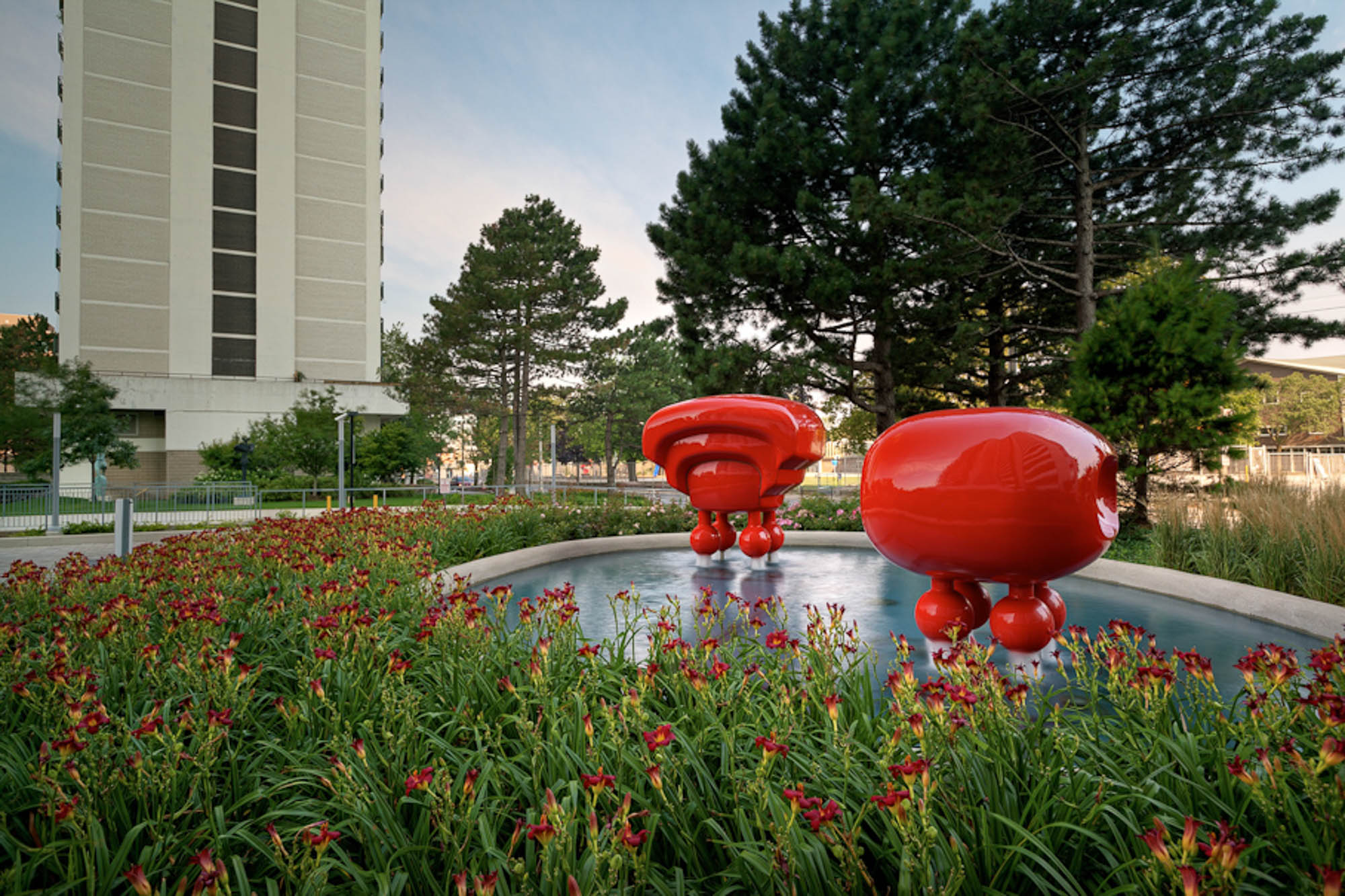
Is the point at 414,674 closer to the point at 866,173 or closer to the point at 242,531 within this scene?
the point at 242,531

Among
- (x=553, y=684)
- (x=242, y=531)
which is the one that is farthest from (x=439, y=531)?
(x=553, y=684)

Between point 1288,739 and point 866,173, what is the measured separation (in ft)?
62.5

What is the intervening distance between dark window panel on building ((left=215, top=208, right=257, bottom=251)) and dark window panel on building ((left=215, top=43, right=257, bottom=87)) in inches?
347

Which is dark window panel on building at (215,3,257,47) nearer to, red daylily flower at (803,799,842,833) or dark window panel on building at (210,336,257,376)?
dark window panel on building at (210,336,257,376)

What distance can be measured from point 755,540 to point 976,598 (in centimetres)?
337

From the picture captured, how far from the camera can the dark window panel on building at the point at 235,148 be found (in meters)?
44.6

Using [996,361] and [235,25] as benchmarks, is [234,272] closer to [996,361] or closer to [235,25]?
[235,25]

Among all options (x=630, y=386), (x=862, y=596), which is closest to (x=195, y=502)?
(x=630, y=386)

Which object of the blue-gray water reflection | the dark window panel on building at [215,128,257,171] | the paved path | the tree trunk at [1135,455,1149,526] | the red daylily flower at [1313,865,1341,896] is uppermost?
the dark window panel on building at [215,128,257,171]

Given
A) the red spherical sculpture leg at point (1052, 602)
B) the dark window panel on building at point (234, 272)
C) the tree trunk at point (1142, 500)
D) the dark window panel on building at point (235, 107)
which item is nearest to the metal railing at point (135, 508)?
the dark window panel on building at point (234, 272)

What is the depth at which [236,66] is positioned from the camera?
45250 mm

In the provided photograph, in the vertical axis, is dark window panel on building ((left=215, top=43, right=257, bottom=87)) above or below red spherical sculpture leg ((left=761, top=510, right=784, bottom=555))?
above

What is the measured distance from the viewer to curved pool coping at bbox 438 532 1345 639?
496 centimetres

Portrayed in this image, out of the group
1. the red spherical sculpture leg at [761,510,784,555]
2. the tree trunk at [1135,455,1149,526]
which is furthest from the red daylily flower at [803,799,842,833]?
the tree trunk at [1135,455,1149,526]
